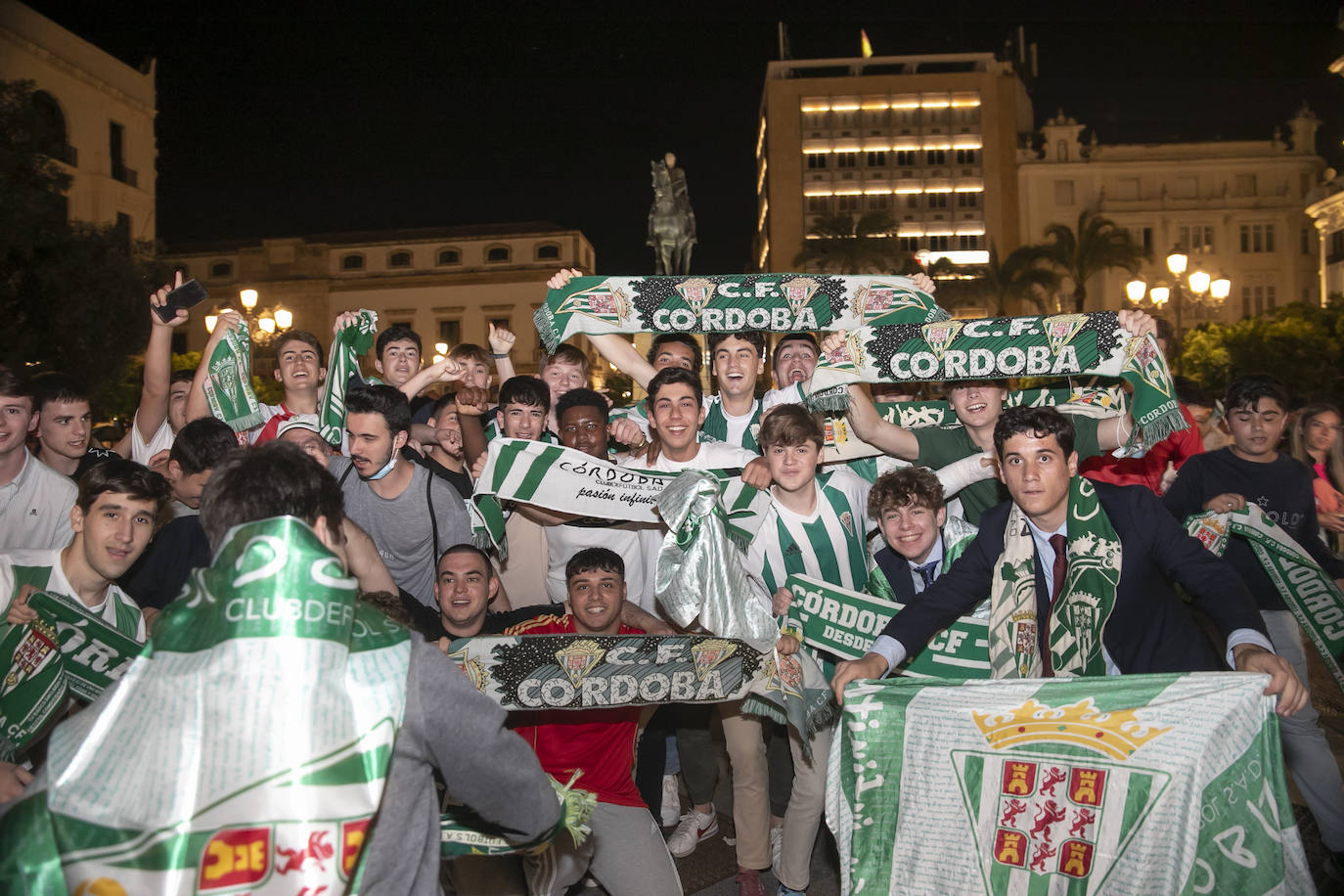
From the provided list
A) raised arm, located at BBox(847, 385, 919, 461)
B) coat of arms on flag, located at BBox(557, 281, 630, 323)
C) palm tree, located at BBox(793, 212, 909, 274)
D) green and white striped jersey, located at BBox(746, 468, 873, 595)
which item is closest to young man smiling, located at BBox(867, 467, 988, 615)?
green and white striped jersey, located at BBox(746, 468, 873, 595)

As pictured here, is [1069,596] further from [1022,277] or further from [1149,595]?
[1022,277]

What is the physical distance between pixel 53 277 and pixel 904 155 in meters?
65.7

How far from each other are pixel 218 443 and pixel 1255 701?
14.8 feet

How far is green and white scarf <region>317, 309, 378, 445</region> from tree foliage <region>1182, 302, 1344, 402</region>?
28.0 metres

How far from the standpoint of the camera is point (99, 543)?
4.08 m

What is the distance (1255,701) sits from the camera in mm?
3230

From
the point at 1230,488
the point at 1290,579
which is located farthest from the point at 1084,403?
the point at 1290,579

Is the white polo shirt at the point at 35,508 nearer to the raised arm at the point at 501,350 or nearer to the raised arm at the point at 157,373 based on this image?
the raised arm at the point at 157,373

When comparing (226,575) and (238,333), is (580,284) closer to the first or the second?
(238,333)

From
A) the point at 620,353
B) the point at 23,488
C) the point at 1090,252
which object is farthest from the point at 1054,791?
the point at 1090,252

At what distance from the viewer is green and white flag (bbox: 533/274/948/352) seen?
20.4 ft

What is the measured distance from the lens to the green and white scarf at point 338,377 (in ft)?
20.4

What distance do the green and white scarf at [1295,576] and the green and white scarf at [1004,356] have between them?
639 mm

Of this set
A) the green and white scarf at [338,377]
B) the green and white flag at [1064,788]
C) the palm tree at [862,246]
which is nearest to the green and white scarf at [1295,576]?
the green and white flag at [1064,788]
